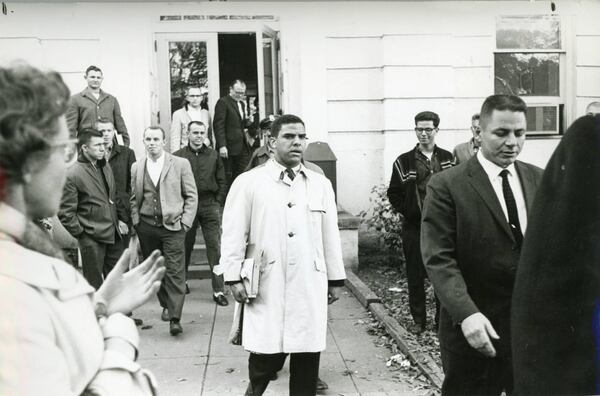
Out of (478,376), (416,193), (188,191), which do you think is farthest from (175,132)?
(478,376)

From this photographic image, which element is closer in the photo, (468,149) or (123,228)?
(123,228)

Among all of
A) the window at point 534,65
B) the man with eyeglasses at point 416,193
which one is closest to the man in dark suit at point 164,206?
the man with eyeglasses at point 416,193

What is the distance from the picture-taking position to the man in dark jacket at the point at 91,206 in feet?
21.9

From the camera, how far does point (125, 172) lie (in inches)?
326

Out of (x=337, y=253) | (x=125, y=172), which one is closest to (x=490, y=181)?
(x=337, y=253)

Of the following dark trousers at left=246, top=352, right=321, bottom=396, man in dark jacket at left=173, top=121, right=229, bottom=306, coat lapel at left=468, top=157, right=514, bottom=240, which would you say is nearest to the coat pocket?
dark trousers at left=246, top=352, right=321, bottom=396

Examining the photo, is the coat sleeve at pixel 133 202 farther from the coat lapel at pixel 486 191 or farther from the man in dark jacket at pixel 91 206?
the coat lapel at pixel 486 191

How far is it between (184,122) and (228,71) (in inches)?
76.5

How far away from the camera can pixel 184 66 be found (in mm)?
11375

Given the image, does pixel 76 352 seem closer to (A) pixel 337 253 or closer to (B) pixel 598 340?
(B) pixel 598 340

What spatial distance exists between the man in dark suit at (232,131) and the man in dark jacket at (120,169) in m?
2.25

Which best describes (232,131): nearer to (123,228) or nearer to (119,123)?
(119,123)

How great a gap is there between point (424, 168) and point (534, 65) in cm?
550

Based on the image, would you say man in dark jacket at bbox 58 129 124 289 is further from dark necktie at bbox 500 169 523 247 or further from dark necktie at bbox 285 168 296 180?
dark necktie at bbox 500 169 523 247
